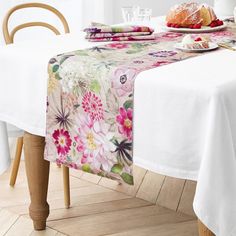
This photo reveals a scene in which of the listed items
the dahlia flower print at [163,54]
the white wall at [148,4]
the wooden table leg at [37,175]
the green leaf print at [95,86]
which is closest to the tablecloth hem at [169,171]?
the green leaf print at [95,86]

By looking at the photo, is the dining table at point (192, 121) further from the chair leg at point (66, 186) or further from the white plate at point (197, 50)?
the chair leg at point (66, 186)

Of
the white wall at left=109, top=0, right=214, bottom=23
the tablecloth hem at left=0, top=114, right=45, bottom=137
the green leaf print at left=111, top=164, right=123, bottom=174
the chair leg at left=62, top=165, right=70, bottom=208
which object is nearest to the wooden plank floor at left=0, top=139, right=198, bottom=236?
the chair leg at left=62, top=165, right=70, bottom=208

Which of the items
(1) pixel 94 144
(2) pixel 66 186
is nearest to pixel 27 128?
(1) pixel 94 144

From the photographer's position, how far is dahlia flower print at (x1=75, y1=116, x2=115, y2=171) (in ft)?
5.42

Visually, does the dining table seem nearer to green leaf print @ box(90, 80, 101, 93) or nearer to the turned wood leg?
the turned wood leg

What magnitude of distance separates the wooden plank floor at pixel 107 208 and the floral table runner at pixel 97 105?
1.73 ft

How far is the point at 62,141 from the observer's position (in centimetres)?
179

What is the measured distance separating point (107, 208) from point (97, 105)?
886 mm

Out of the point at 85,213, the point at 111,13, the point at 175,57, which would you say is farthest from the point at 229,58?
the point at 111,13

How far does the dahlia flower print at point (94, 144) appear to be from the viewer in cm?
165

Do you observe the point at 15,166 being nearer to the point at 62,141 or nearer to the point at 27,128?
the point at 27,128

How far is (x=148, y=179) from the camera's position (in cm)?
271

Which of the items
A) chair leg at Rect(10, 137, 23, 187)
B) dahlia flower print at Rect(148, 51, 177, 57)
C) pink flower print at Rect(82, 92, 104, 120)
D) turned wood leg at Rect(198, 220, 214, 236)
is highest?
dahlia flower print at Rect(148, 51, 177, 57)

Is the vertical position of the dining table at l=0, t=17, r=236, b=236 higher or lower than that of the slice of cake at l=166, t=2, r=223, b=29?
lower
